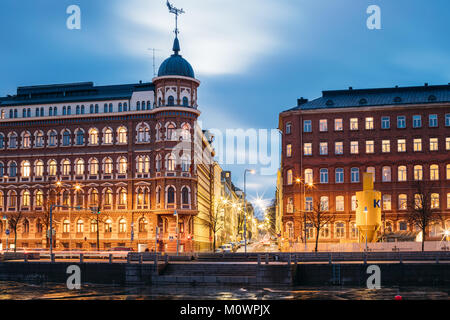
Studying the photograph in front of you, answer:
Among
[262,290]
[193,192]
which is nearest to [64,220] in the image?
[193,192]

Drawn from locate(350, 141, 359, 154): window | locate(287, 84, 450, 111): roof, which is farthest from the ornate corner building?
locate(350, 141, 359, 154): window

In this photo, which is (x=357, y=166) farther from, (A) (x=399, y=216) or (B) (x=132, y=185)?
(B) (x=132, y=185)

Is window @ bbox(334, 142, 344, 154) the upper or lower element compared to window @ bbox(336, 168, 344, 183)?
upper

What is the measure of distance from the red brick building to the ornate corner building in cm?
1424

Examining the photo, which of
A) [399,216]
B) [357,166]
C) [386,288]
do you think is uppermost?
[357,166]

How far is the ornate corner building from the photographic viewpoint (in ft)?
284

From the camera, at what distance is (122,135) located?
89.7m

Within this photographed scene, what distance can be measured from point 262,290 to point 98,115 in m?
49.6

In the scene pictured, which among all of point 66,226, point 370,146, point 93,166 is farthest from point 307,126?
point 66,226

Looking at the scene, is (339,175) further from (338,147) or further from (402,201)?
(402,201)

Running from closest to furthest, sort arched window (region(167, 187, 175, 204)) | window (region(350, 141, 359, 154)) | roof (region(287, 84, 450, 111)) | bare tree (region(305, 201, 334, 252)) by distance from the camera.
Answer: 1. bare tree (region(305, 201, 334, 252))
2. arched window (region(167, 187, 175, 204))
3. roof (region(287, 84, 450, 111))
4. window (region(350, 141, 359, 154))

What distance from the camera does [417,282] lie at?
50.7 metres

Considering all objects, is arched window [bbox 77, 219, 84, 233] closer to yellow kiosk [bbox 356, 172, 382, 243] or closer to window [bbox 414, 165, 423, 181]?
yellow kiosk [bbox 356, 172, 382, 243]
